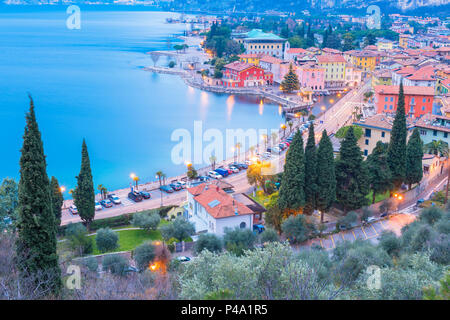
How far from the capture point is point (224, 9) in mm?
124438

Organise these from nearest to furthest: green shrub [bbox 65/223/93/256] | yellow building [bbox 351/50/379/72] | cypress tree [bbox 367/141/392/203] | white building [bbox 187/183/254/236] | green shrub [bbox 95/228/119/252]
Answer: green shrub [bbox 65/223/93/256], green shrub [bbox 95/228/119/252], white building [bbox 187/183/254/236], cypress tree [bbox 367/141/392/203], yellow building [bbox 351/50/379/72]

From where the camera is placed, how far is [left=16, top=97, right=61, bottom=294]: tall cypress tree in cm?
653

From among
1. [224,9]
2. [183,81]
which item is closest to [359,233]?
[183,81]

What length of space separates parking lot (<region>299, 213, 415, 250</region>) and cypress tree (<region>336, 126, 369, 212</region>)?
2.62 feet

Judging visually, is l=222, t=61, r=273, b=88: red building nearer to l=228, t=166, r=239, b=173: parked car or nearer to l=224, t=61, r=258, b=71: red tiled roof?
l=224, t=61, r=258, b=71: red tiled roof

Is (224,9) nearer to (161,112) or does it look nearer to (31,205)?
(161,112)

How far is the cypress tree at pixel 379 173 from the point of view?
1312 cm

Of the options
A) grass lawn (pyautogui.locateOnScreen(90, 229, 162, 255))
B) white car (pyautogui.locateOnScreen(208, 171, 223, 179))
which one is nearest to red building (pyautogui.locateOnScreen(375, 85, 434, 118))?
white car (pyautogui.locateOnScreen(208, 171, 223, 179))

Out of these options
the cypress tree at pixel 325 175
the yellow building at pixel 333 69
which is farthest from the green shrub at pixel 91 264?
the yellow building at pixel 333 69

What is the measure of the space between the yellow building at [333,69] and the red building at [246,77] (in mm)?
4839

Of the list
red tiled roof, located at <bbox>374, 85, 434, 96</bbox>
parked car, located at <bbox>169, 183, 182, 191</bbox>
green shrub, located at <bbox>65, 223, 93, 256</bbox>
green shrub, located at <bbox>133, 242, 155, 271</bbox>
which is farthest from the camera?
red tiled roof, located at <bbox>374, 85, 434, 96</bbox>

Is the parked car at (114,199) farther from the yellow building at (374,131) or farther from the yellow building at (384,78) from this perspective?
the yellow building at (384,78)

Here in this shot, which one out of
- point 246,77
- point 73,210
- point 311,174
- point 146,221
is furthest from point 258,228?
point 246,77

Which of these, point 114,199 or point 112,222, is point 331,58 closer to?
point 114,199
